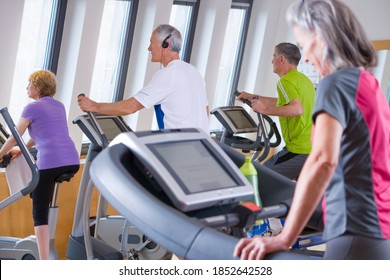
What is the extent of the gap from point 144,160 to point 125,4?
4.95 m

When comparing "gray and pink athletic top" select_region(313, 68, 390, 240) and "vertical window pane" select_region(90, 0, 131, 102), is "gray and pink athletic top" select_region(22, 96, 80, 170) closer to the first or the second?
"vertical window pane" select_region(90, 0, 131, 102)

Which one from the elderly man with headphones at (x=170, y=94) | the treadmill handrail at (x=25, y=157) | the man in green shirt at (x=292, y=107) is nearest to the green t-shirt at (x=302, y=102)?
the man in green shirt at (x=292, y=107)

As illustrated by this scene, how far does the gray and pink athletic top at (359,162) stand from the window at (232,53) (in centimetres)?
635

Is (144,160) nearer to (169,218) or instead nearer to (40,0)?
(169,218)

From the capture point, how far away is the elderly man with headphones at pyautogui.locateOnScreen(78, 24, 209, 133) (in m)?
4.13

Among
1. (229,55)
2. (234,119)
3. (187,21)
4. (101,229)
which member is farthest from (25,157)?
(229,55)

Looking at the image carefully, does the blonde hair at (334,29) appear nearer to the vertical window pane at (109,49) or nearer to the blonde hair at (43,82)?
the blonde hair at (43,82)

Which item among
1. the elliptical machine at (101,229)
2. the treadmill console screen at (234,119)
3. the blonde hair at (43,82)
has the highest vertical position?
the blonde hair at (43,82)

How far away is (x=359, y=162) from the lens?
1998 mm

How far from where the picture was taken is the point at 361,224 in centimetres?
202

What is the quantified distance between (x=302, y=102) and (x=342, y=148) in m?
2.94

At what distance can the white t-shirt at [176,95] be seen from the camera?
416 cm

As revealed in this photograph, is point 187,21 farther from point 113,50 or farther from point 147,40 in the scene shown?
point 113,50
